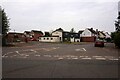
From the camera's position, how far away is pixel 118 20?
54094 millimetres

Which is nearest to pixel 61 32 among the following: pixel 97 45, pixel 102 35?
pixel 102 35

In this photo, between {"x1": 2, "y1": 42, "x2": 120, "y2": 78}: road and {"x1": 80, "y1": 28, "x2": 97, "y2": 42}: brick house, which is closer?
{"x1": 2, "y1": 42, "x2": 120, "y2": 78}: road

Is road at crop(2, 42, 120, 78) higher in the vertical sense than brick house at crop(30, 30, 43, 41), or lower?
lower

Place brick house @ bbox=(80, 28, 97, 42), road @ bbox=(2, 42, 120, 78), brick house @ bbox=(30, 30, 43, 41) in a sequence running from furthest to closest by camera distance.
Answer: brick house @ bbox=(30, 30, 43, 41) → brick house @ bbox=(80, 28, 97, 42) → road @ bbox=(2, 42, 120, 78)

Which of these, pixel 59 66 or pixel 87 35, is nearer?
pixel 59 66

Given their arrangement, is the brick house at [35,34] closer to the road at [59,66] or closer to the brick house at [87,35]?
the brick house at [87,35]

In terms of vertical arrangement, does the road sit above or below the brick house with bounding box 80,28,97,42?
below

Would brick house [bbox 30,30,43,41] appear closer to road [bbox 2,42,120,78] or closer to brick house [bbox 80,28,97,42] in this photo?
brick house [bbox 80,28,97,42]

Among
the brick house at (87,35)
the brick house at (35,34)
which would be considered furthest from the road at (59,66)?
the brick house at (35,34)

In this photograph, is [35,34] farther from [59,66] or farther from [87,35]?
[59,66]

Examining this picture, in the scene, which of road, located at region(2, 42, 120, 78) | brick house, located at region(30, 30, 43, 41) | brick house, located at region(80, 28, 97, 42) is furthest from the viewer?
brick house, located at region(30, 30, 43, 41)

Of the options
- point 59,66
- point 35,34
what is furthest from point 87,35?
point 59,66

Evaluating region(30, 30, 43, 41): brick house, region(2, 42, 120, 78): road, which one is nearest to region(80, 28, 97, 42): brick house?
region(30, 30, 43, 41): brick house

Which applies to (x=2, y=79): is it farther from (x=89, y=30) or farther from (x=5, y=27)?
(x=89, y=30)
